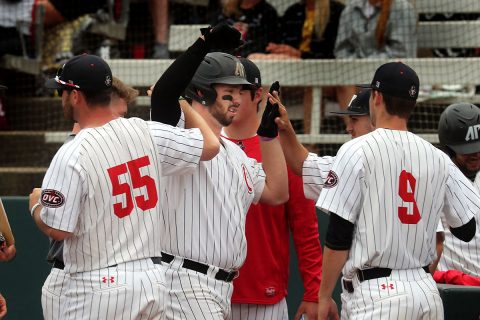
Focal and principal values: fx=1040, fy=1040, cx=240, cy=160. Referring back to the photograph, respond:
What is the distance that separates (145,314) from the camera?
4.14 meters

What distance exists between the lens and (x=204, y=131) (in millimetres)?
4438

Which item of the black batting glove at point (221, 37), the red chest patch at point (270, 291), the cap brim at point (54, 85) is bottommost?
the red chest patch at point (270, 291)

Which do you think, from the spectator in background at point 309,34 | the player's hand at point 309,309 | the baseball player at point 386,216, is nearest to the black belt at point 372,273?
the baseball player at point 386,216

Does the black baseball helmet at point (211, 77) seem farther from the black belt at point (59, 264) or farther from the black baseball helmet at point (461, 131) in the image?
the black baseball helmet at point (461, 131)

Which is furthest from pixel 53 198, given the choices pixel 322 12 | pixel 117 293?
pixel 322 12

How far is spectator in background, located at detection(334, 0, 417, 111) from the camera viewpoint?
331 inches

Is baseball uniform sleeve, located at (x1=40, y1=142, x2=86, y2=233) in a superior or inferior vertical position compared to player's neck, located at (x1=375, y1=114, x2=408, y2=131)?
inferior

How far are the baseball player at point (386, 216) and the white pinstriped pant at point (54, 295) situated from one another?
3.81 feet

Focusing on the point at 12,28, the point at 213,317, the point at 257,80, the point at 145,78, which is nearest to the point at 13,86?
the point at 12,28

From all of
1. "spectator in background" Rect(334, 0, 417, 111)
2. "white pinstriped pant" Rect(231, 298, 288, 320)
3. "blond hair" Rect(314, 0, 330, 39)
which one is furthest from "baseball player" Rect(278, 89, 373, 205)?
"blond hair" Rect(314, 0, 330, 39)

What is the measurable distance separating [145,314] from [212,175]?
71 cm

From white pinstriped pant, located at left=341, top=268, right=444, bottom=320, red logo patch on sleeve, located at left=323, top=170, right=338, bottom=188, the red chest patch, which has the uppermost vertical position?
red logo patch on sleeve, located at left=323, top=170, right=338, bottom=188

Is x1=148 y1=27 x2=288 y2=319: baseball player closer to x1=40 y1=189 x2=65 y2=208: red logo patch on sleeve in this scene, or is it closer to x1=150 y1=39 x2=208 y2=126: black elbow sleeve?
x1=150 y1=39 x2=208 y2=126: black elbow sleeve

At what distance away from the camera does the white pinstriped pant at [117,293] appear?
4094 millimetres
